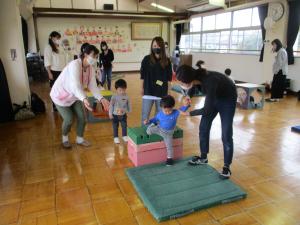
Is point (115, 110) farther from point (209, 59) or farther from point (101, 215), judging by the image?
point (209, 59)

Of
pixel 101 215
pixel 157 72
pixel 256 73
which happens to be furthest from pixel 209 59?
pixel 101 215

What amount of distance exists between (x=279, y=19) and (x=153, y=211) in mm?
6791

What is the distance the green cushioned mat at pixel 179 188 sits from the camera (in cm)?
201

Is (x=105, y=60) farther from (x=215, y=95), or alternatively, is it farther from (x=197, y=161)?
(x=215, y=95)

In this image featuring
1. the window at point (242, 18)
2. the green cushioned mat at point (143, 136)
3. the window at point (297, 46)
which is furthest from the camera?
the window at point (242, 18)

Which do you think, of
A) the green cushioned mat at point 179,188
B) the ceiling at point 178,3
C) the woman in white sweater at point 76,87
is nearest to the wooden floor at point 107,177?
the green cushioned mat at point 179,188

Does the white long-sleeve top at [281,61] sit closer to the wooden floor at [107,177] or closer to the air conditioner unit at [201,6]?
the wooden floor at [107,177]

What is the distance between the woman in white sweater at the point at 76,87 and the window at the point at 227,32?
21.1ft

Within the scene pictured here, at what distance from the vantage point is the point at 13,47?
4.47m

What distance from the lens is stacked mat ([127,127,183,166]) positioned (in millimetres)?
2652

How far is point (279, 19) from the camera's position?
268 inches

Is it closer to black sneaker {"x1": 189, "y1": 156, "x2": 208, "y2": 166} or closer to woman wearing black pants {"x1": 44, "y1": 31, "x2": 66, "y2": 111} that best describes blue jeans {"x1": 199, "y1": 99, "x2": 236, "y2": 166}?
black sneaker {"x1": 189, "y1": 156, "x2": 208, "y2": 166}

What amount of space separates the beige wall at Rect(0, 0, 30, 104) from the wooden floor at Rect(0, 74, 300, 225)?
785 mm

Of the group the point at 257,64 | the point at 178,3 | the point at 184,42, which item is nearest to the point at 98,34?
the point at 178,3
